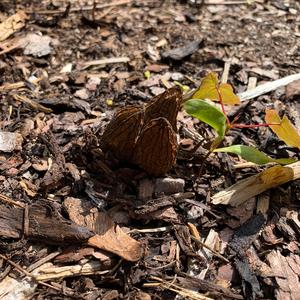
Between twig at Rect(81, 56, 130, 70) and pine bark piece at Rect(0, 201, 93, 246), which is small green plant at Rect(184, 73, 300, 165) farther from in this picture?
twig at Rect(81, 56, 130, 70)

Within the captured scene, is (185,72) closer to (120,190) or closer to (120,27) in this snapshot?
(120,27)

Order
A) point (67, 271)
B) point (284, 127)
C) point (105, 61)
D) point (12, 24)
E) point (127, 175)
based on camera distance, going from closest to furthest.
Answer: point (67, 271)
point (284, 127)
point (127, 175)
point (105, 61)
point (12, 24)

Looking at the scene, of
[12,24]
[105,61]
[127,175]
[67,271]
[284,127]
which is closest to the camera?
[67,271]

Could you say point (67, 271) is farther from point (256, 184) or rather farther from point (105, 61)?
point (105, 61)

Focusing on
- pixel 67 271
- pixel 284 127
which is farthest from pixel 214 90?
pixel 67 271

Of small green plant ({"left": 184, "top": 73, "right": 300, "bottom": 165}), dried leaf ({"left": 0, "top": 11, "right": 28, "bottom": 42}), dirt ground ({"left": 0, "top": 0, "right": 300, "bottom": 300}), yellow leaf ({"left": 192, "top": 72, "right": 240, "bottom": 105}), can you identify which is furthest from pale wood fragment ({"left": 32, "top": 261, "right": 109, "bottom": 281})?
dried leaf ({"left": 0, "top": 11, "right": 28, "bottom": 42})

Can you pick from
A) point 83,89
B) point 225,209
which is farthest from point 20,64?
point 225,209
